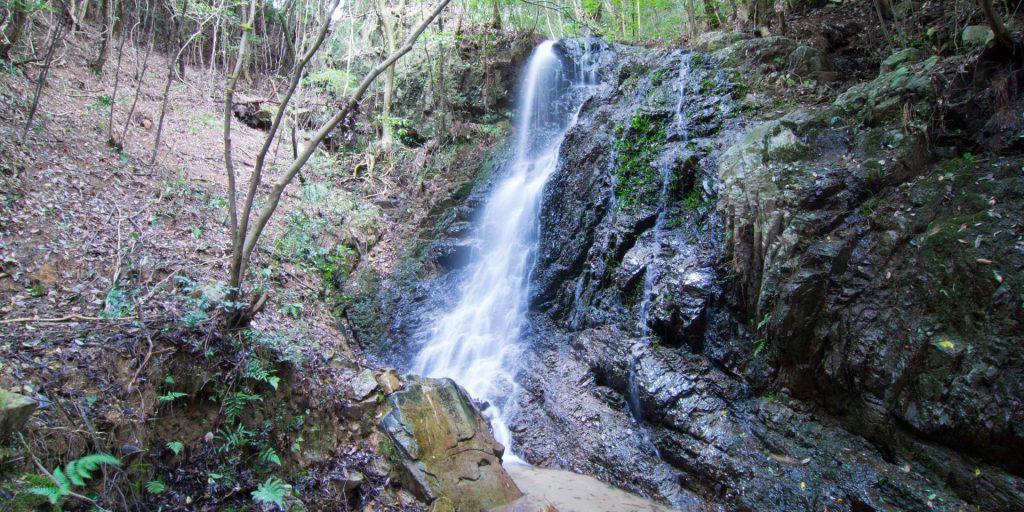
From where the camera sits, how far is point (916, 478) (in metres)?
4.47

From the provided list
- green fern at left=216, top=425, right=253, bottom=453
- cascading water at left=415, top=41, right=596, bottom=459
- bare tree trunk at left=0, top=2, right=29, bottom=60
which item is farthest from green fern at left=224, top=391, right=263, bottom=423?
bare tree trunk at left=0, top=2, right=29, bottom=60

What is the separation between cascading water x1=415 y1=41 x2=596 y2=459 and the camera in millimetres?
8336

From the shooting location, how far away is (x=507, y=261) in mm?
10289

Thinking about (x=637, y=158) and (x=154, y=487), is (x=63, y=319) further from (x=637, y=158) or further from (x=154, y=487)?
(x=637, y=158)

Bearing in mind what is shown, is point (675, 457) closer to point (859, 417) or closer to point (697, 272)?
point (859, 417)

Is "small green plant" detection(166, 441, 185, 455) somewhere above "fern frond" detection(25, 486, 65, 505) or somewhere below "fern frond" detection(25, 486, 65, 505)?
below

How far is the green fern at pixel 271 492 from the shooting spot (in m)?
3.46

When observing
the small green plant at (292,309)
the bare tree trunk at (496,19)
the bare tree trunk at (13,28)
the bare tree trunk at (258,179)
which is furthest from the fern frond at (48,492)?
the bare tree trunk at (496,19)

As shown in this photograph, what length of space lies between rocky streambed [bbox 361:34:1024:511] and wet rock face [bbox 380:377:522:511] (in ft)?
1.26

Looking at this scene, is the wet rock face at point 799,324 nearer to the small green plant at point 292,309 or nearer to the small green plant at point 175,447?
the small green plant at point 292,309

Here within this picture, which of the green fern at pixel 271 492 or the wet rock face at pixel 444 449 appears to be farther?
the wet rock face at pixel 444 449

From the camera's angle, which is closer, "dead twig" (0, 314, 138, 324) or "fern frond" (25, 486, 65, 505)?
"fern frond" (25, 486, 65, 505)

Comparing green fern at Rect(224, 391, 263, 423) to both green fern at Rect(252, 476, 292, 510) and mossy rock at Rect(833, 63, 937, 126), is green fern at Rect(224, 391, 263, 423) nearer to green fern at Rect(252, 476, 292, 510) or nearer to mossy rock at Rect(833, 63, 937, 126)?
green fern at Rect(252, 476, 292, 510)

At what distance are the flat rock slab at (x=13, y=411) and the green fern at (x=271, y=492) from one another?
1435 mm
